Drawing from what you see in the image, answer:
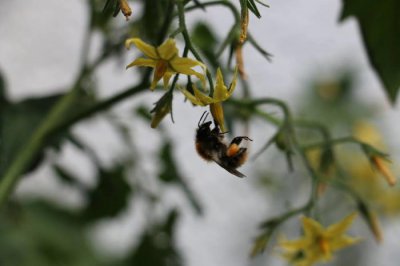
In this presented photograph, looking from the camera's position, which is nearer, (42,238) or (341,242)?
(341,242)

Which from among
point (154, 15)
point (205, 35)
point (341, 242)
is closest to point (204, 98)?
point (154, 15)

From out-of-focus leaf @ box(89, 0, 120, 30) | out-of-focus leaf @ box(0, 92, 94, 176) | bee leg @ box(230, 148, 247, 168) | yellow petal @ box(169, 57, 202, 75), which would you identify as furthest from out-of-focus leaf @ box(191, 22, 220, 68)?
yellow petal @ box(169, 57, 202, 75)

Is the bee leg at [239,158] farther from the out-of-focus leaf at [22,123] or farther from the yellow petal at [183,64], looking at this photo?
the out-of-focus leaf at [22,123]

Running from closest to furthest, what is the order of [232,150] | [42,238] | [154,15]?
[232,150] → [154,15] → [42,238]

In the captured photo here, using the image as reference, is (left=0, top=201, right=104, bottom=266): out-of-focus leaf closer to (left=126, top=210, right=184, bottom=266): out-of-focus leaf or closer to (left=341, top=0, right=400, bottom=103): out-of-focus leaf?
(left=126, top=210, right=184, bottom=266): out-of-focus leaf

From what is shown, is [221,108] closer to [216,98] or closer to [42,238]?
[216,98]
